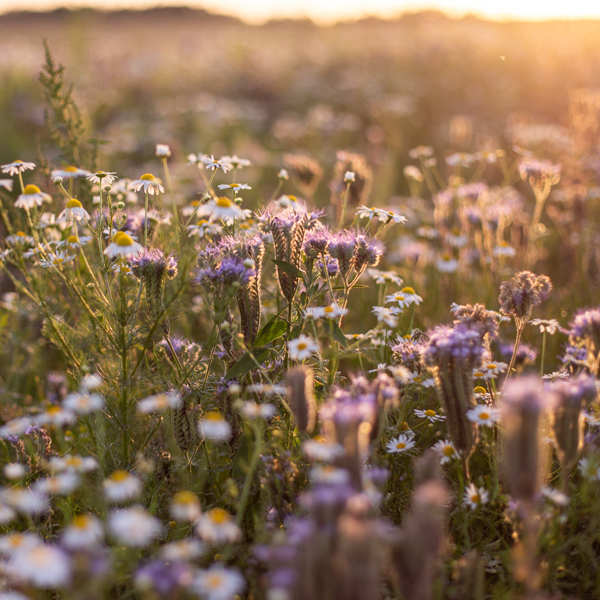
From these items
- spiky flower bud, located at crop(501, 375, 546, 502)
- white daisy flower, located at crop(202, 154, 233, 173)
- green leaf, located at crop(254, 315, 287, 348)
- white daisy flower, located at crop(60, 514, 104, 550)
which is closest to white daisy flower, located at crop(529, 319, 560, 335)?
spiky flower bud, located at crop(501, 375, 546, 502)

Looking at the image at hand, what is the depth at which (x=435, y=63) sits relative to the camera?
13055 mm

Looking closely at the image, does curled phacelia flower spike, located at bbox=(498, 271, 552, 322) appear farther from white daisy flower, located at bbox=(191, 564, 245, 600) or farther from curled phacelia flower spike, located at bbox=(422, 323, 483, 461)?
white daisy flower, located at bbox=(191, 564, 245, 600)

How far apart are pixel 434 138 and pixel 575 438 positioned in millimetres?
8096

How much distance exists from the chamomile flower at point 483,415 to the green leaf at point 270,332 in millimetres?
930

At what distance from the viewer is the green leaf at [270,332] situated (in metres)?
2.47

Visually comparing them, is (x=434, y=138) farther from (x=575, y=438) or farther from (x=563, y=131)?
(x=575, y=438)

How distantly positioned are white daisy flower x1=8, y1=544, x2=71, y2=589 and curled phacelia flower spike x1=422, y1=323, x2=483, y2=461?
1360mm

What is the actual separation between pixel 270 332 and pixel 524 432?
1.28 metres

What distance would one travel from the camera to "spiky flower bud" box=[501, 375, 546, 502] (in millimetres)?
1462

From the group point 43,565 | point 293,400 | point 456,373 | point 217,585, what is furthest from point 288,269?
point 43,565

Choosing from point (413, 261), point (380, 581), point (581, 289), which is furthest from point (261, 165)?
point (380, 581)

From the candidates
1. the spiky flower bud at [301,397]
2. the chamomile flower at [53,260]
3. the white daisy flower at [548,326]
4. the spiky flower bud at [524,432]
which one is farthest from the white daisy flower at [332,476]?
the chamomile flower at [53,260]

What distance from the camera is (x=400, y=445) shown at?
2328 mm

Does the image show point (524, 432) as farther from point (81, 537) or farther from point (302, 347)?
point (81, 537)
